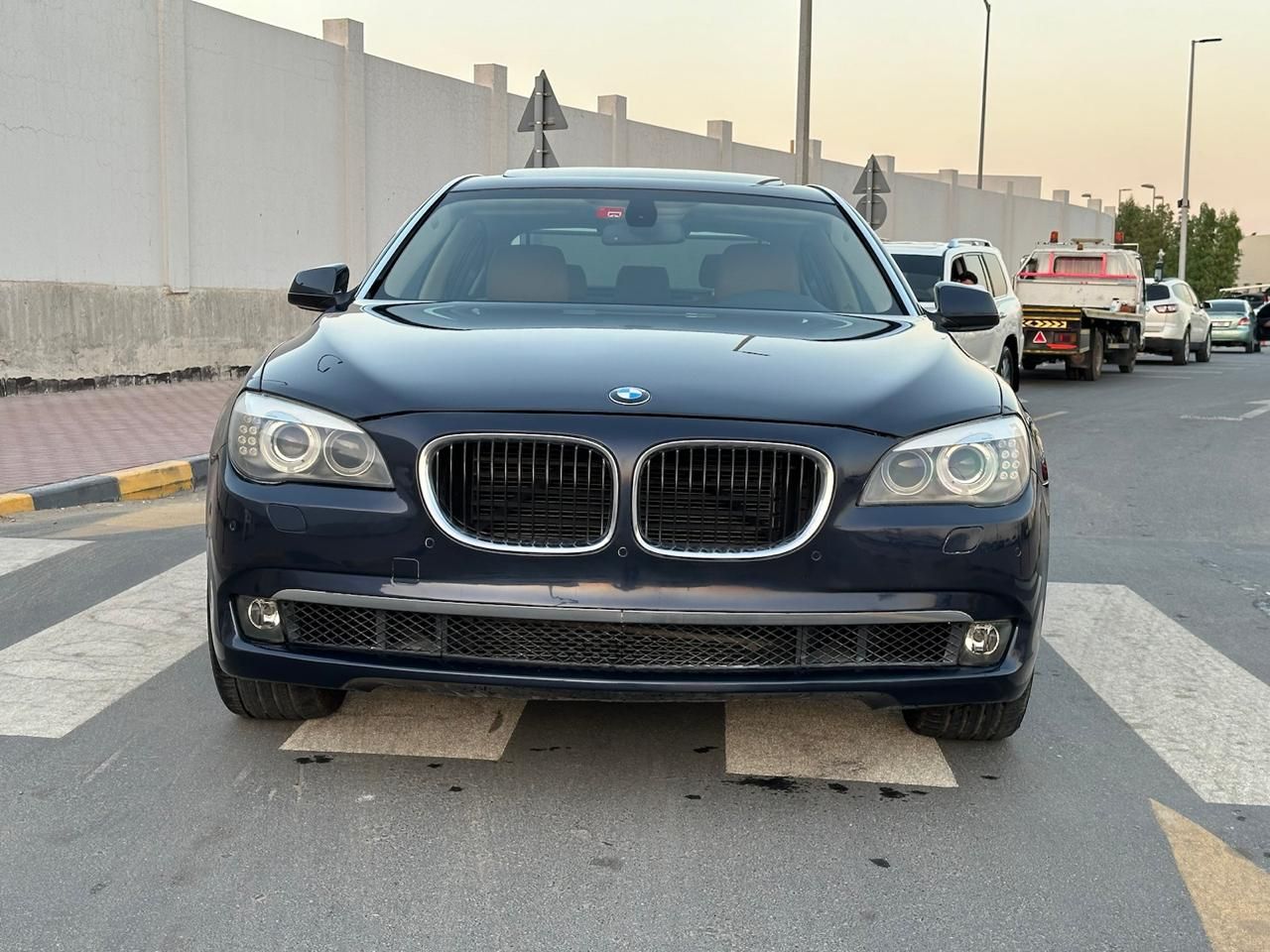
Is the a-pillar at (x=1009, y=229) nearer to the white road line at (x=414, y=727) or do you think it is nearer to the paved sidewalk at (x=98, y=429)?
the paved sidewalk at (x=98, y=429)

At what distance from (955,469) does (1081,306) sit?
67.6ft

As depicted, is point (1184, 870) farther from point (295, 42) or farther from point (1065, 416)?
point (295, 42)

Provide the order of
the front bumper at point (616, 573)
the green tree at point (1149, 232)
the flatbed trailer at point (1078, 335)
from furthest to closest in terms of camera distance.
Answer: the green tree at point (1149, 232) < the flatbed trailer at point (1078, 335) < the front bumper at point (616, 573)

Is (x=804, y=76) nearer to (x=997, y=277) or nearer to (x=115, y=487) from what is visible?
(x=997, y=277)

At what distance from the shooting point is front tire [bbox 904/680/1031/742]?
4156 mm

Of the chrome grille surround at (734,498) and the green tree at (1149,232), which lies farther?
the green tree at (1149,232)

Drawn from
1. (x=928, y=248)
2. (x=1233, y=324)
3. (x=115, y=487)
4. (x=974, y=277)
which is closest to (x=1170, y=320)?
(x=1233, y=324)

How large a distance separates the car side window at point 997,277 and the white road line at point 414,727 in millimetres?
13023

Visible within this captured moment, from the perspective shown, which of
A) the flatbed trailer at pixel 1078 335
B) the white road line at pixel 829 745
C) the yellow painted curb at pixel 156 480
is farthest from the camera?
the flatbed trailer at pixel 1078 335

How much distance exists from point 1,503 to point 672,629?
6.15 metres

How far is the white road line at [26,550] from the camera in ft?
22.3

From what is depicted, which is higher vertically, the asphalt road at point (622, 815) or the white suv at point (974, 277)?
the white suv at point (974, 277)

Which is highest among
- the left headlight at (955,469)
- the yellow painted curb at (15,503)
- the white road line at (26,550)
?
the left headlight at (955,469)

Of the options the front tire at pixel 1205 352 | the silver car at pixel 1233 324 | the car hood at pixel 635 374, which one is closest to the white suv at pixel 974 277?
the car hood at pixel 635 374
